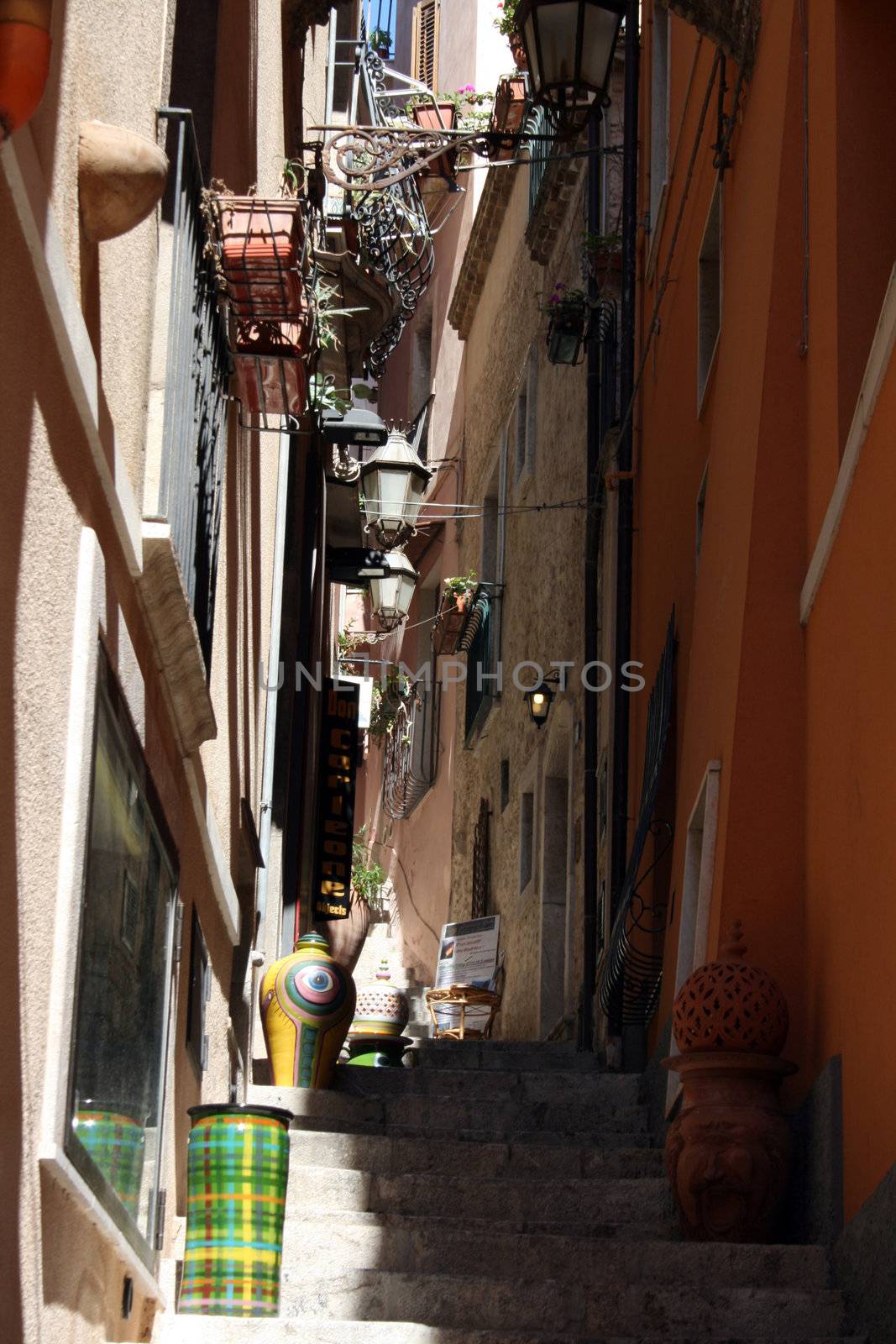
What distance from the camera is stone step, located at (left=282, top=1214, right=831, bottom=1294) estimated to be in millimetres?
6039

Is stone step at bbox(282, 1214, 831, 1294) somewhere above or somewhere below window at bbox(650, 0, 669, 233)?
below

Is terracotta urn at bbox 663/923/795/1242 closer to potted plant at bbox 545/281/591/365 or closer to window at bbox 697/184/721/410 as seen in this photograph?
window at bbox 697/184/721/410

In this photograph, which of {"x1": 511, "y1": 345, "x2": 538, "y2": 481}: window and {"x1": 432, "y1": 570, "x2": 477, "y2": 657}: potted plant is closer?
{"x1": 511, "y1": 345, "x2": 538, "y2": 481}: window

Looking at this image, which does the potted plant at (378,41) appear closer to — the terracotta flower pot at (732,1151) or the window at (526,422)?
the window at (526,422)

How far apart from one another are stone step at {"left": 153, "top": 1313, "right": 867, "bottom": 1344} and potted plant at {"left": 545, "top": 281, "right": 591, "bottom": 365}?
9013 millimetres

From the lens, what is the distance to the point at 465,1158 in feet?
25.7

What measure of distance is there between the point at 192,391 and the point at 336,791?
29.6 feet

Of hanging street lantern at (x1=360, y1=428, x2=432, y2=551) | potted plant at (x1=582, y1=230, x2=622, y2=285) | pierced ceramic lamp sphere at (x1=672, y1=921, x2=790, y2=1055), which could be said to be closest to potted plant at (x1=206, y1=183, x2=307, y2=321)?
pierced ceramic lamp sphere at (x1=672, y1=921, x2=790, y2=1055)

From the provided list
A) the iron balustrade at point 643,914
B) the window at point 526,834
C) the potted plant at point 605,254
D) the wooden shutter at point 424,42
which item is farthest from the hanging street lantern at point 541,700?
the wooden shutter at point 424,42

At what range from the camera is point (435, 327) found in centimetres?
2639

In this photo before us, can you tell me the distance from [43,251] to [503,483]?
1582cm

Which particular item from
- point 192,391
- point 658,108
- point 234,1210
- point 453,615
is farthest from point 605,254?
point 234,1210

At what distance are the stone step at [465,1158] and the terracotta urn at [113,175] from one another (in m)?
4.63

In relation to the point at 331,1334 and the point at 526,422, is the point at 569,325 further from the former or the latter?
the point at 331,1334
